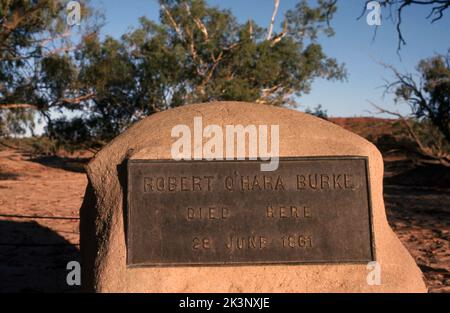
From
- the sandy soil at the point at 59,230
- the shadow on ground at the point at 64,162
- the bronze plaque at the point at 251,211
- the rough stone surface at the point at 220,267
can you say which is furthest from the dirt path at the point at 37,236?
the shadow on ground at the point at 64,162

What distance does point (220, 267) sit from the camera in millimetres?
3469

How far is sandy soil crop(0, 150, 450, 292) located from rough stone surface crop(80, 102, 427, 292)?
1044 millimetres

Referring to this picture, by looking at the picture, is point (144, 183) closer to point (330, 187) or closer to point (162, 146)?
point (162, 146)

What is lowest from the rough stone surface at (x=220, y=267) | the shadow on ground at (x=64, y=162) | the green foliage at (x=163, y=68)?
the rough stone surface at (x=220, y=267)

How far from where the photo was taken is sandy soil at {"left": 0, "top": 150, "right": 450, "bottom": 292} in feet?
15.8

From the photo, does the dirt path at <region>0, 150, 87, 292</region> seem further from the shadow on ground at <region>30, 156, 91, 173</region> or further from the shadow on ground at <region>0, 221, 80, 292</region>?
the shadow on ground at <region>30, 156, 91, 173</region>

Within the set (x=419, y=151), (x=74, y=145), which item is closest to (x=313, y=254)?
(x=419, y=151)

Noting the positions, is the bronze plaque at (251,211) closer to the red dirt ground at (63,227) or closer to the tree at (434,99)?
the red dirt ground at (63,227)

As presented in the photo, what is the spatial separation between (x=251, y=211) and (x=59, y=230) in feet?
14.1

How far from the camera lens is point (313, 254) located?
139 inches

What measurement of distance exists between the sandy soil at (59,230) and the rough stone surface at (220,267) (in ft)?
3.43

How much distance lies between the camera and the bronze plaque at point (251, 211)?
3504 mm

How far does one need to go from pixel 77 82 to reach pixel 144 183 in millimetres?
12060
